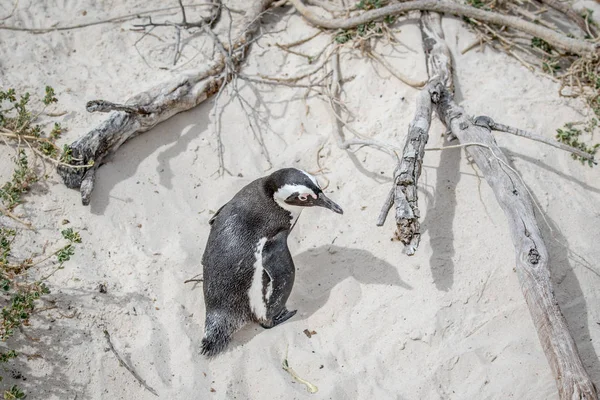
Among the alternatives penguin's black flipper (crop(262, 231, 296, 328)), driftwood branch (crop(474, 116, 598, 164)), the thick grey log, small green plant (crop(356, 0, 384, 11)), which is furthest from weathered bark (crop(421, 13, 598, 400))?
penguin's black flipper (crop(262, 231, 296, 328))

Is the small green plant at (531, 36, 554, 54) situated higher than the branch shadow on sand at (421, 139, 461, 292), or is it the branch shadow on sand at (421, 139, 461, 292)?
the small green plant at (531, 36, 554, 54)

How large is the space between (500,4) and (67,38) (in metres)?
2.97

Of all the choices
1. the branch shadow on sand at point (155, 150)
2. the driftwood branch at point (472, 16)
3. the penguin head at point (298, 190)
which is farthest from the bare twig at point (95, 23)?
the penguin head at point (298, 190)

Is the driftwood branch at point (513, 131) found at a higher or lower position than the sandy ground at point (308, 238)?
higher

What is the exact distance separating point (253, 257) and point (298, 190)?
0.40 meters

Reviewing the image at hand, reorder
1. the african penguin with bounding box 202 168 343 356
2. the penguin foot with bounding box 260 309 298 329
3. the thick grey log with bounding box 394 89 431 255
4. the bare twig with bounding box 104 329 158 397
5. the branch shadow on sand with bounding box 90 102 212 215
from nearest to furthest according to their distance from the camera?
the thick grey log with bounding box 394 89 431 255, the bare twig with bounding box 104 329 158 397, the african penguin with bounding box 202 168 343 356, the penguin foot with bounding box 260 309 298 329, the branch shadow on sand with bounding box 90 102 212 215

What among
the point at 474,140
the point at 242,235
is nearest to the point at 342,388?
the point at 242,235

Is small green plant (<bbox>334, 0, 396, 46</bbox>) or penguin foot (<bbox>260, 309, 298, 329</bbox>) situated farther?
small green plant (<bbox>334, 0, 396, 46</bbox>)

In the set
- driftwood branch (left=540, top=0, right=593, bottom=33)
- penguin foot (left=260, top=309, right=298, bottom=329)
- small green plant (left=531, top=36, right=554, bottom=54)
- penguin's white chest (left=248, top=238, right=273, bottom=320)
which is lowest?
penguin foot (left=260, top=309, right=298, bottom=329)

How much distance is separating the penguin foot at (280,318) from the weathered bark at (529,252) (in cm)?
114

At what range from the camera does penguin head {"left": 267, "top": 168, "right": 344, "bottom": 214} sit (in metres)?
2.89

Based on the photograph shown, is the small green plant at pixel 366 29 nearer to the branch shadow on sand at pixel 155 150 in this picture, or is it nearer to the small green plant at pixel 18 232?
the branch shadow on sand at pixel 155 150

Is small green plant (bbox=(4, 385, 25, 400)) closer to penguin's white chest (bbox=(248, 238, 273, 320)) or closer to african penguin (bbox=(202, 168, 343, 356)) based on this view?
african penguin (bbox=(202, 168, 343, 356))

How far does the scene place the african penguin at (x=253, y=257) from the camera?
2934 millimetres
